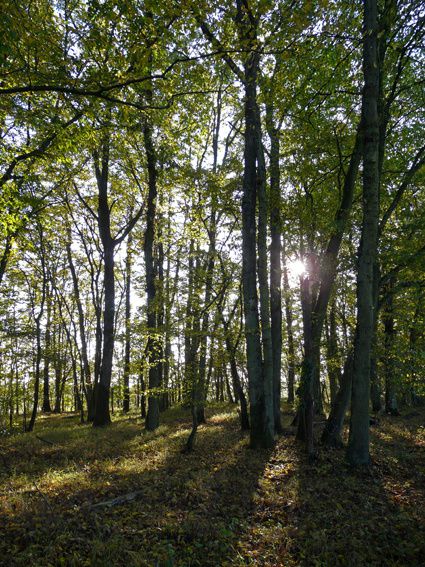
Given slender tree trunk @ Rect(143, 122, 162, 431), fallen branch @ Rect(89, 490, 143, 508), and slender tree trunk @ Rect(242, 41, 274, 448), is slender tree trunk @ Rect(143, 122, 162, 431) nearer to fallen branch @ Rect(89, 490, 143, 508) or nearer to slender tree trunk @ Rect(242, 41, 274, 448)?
slender tree trunk @ Rect(242, 41, 274, 448)

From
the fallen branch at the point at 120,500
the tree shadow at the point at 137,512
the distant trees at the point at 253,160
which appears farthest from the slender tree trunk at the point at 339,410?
the fallen branch at the point at 120,500

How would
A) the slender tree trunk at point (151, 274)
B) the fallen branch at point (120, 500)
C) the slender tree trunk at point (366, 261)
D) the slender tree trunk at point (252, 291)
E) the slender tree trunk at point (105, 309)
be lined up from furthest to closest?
the slender tree trunk at point (105, 309) < the slender tree trunk at point (151, 274) < the slender tree trunk at point (252, 291) < the slender tree trunk at point (366, 261) < the fallen branch at point (120, 500)

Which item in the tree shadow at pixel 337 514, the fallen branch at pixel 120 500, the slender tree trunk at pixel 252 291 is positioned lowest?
the tree shadow at pixel 337 514

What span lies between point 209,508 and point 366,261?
247 inches

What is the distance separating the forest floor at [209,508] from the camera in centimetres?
468

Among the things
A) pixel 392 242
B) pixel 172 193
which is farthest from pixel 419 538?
pixel 172 193

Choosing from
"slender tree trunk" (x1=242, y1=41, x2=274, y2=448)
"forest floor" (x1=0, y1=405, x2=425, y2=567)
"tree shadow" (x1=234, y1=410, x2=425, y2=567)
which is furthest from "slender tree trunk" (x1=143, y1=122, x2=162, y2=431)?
"tree shadow" (x1=234, y1=410, x2=425, y2=567)

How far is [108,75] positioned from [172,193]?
1235 centimetres

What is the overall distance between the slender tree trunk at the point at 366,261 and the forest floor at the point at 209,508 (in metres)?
0.87

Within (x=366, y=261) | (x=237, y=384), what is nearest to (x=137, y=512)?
(x=366, y=261)

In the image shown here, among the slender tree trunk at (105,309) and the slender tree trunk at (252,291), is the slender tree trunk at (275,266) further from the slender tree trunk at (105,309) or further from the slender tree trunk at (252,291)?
the slender tree trunk at (105,309)

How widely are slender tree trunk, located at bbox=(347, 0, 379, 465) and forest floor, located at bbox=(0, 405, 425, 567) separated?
0.87 meters

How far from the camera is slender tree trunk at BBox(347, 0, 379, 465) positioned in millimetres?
8164

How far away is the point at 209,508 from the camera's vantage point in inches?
243
